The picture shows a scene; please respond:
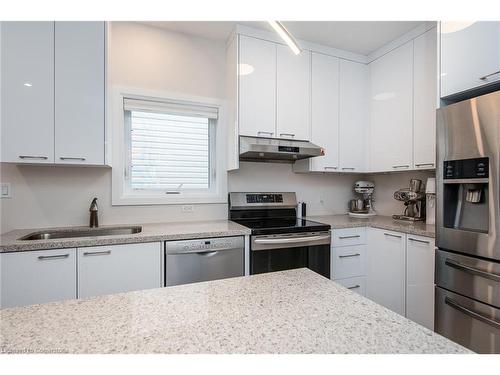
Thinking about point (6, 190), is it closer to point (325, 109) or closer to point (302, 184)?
point (302, 184)

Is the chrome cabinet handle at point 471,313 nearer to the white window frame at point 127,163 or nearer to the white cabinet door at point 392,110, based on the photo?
the white cabinet door at point 392,110

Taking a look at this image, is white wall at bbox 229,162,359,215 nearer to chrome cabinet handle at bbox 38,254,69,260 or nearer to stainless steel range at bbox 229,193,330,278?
stainless steel range at bbox 229,193,330,278

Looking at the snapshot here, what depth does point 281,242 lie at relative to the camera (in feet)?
6.48

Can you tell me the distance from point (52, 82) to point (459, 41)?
8.92 ft

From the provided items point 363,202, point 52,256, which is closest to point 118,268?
point 52,256

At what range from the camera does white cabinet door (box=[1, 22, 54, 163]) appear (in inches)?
63.2

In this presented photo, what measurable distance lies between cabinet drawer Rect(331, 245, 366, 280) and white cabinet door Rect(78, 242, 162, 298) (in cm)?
150

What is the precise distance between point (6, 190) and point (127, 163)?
85 cm

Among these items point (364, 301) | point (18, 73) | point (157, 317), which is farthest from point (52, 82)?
point (364, 301)

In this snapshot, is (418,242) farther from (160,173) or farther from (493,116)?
(160,173)

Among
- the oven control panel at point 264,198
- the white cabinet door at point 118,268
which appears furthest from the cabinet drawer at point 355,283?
the white cabinet door at point 118,268

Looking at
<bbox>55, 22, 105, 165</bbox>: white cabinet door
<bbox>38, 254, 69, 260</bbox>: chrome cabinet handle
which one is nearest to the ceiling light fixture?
<bbox>55, 22, 105, 165</bbox>: white cabinet door

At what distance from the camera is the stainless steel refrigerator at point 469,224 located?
1.38 m
